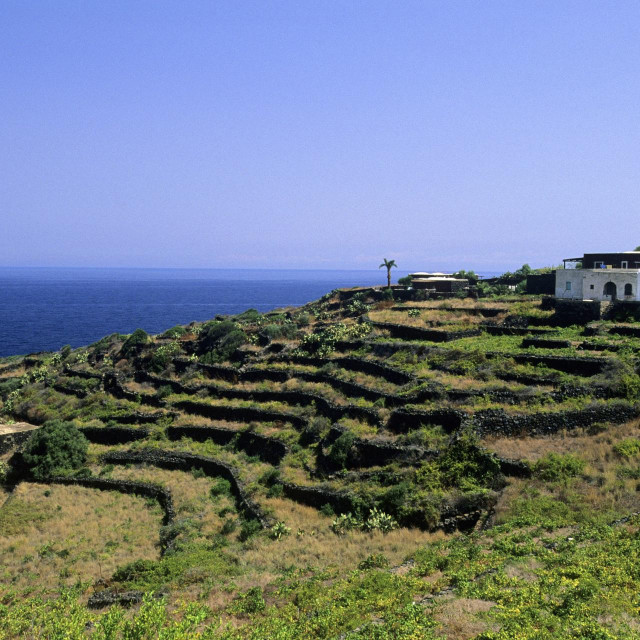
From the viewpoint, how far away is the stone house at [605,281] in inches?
1812

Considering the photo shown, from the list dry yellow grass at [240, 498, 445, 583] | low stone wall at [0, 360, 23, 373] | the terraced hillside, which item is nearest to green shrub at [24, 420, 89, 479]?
the terraced hillside

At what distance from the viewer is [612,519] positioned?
62.8 ft

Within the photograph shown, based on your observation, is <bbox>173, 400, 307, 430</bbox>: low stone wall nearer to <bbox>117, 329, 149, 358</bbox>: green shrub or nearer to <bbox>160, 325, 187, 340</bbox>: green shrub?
<bbox>117, 329, 149, 358</bbox>: green shrub

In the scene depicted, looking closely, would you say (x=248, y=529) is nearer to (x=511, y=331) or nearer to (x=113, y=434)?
(x=113, y=434)

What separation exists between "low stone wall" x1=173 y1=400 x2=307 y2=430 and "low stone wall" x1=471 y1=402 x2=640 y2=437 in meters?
12.7

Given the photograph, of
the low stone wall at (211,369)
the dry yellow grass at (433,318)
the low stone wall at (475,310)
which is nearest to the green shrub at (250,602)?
the low stone wall at (211,369)

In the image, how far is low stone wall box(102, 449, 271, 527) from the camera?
2828 cm

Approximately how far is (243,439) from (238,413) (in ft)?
11.8

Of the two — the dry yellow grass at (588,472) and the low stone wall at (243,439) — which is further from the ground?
the dry yellow grass at (588,472)

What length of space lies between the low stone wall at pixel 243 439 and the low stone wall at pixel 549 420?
12076mm

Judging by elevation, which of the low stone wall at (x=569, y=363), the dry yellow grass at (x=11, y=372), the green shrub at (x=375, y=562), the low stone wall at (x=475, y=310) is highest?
the low stone wall at (x=475, y=310)

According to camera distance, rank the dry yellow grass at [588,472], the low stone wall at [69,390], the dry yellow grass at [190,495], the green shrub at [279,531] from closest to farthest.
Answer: the dry yellow grass at [588,472], the green shrub at [279,531], the dry yellow grass at [190,495], the low stone wall at [69,390]

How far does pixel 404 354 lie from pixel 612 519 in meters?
23.1

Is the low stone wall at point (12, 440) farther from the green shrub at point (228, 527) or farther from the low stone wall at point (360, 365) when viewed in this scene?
the green shrub at point (228, 527)
